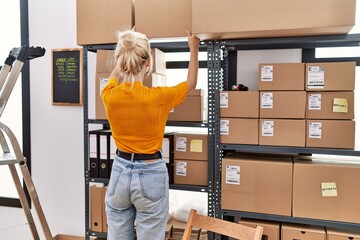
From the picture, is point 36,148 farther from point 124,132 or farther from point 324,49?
point 324,49

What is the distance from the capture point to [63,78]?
2797 millimetres

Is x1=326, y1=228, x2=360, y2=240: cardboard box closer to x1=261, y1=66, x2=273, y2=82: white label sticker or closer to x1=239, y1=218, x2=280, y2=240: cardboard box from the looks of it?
x1=239, y1=218, x2=280, y2=240: cardboard box

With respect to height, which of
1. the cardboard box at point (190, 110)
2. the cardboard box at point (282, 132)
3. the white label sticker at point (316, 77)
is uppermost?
the white label sticker at point (316, 77)

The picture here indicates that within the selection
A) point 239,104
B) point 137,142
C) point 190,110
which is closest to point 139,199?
point 137,142

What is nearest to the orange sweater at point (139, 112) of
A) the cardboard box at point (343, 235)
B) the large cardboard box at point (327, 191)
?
the large cardboard box at point (327, 191)

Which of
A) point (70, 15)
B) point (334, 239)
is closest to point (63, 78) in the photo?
point (70, 15)

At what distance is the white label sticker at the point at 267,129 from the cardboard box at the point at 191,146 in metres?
0.34

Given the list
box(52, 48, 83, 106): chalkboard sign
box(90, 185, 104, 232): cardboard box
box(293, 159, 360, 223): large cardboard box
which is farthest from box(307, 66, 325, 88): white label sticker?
box(52, 48, 83, 106): chalkboard sign

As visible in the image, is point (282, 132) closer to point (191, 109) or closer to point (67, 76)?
point (191, 109)

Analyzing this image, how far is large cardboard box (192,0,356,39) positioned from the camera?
1.56 meters

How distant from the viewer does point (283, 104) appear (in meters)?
1.82

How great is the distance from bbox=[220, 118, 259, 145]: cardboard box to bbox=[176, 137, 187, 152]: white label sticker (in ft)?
0.78

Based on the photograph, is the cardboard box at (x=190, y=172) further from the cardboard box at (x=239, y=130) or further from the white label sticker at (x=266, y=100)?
the white label sticker at (x=266, y=100)

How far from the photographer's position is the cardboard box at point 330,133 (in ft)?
5.71
